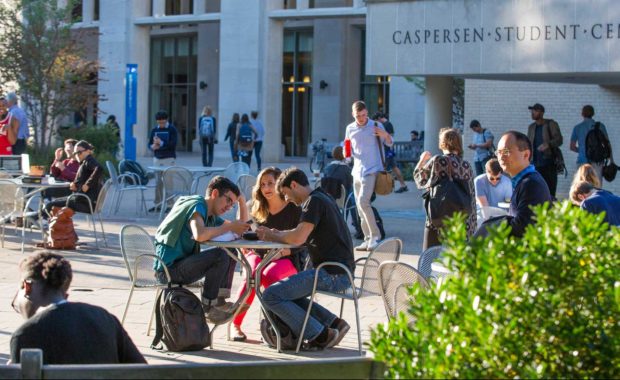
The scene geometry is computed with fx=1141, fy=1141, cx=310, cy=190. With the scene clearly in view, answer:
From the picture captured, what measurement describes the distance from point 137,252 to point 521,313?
5464mm

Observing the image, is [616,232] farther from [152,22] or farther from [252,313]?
[152,22]

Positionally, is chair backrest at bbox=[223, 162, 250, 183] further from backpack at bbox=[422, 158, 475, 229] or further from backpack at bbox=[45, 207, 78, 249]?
backpack at bbox=[422, 158, 475, 229]

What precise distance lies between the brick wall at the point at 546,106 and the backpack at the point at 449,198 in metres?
13.6

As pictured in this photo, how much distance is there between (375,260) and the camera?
8016mm

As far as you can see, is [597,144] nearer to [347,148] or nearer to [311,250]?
[347,148]

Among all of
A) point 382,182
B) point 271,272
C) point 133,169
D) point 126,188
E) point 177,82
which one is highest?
point 177,82

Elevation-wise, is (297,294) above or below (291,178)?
below

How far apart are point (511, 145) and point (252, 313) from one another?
3.73 metres

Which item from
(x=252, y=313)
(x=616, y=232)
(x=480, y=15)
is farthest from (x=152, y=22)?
(x=616, y=232)

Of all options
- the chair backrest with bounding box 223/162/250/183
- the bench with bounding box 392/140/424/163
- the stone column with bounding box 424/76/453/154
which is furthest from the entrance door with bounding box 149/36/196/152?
the chair backrest with bounding box 223/162/250/183

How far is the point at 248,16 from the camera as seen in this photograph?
39031mm

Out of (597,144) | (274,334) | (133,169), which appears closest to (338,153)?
(597,144)

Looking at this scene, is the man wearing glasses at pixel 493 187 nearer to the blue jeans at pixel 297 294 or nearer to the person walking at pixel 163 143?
the blue jeans at pixel 297 294

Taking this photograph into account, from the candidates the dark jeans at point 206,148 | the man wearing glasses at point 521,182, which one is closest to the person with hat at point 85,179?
the man wearing glasses at point 521,182
